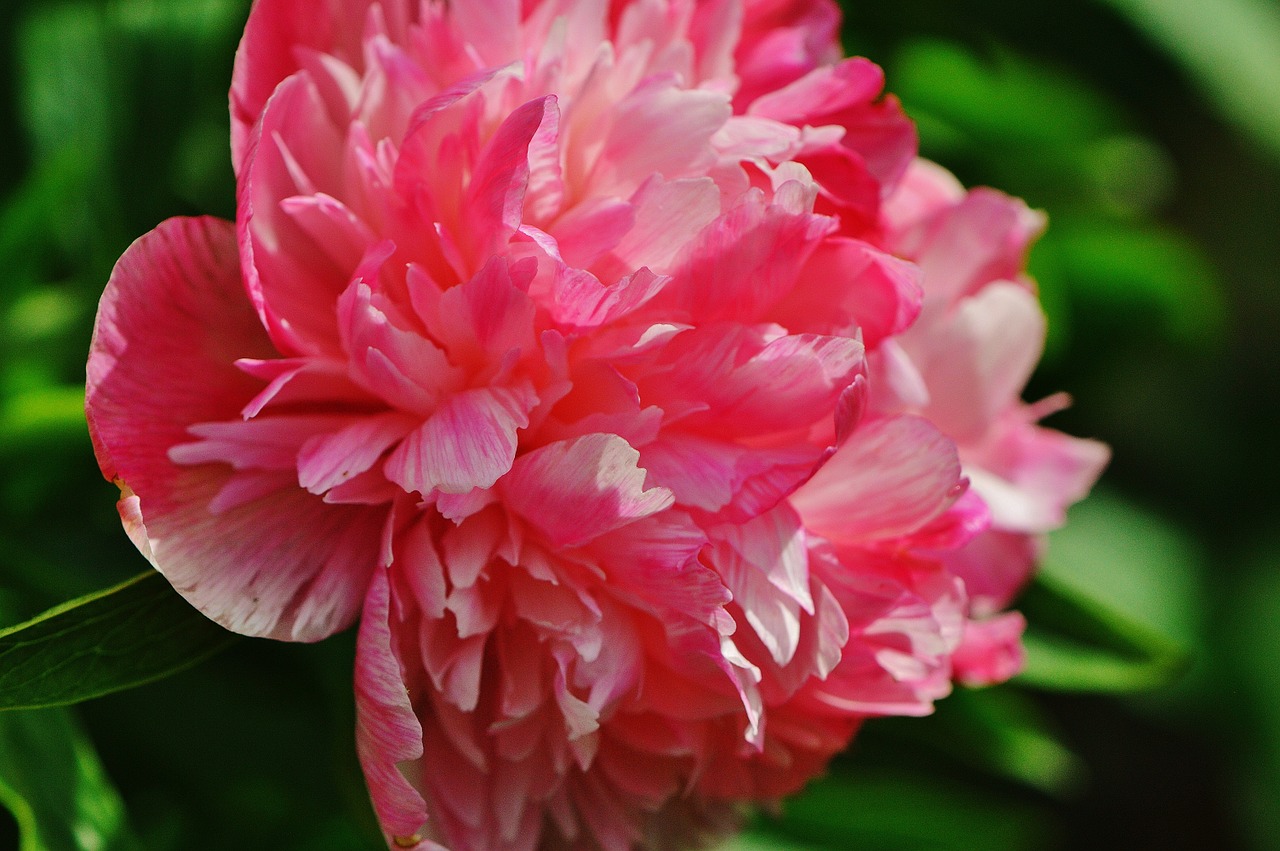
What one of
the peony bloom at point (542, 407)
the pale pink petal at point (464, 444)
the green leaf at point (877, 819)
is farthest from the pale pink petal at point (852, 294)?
the green leaf at point (877, 819)

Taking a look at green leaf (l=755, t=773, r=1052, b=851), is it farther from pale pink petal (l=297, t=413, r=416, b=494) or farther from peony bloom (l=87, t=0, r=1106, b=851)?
pale pink petal (l=297, t=413, r=416, b=494)

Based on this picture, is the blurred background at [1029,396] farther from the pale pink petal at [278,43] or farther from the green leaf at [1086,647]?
the pale pink petal at [278,43]

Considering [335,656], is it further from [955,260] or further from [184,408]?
[955,260]

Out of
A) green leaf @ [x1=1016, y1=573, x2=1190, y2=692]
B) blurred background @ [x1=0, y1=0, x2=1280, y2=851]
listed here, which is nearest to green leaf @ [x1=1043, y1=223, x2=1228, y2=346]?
blurred background @ [x1=0, y1=0, x2=1280, y2=851]

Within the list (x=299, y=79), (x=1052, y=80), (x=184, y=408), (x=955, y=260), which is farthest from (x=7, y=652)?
(x=1052, y=80)

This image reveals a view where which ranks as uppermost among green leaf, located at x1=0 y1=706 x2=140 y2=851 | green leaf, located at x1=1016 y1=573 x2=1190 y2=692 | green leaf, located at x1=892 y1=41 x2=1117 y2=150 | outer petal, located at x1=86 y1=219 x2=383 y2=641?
green leaf, located at x1=892 y1=41 x2=1117 y2=150

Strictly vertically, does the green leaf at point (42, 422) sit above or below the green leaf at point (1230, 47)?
below

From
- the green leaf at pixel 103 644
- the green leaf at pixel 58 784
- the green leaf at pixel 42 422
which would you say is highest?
the green leaf at pixel 103 644
